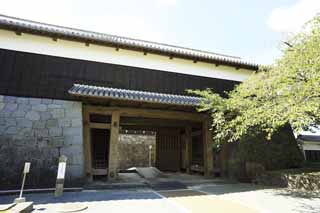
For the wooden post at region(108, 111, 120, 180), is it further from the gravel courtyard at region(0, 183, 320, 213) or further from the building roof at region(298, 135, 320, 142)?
the building roof at region(298, 135, 320, 142)

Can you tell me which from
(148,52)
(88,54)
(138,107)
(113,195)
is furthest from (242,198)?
(88,54)

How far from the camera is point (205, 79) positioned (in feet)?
30.0

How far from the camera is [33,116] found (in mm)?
6746

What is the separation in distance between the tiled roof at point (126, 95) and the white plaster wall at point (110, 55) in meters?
1.19

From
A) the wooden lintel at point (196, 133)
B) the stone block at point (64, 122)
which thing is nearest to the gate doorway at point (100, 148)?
the stone block at point (64, 122)

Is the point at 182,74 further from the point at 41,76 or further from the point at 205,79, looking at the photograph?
the point at 41,76

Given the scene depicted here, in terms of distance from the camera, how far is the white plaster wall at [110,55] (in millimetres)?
7020

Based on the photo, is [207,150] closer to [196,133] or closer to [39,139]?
[196,133]

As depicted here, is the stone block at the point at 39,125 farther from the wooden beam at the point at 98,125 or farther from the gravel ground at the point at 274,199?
the gravel ground at the point at 274,199

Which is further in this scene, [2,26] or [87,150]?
[87,150]

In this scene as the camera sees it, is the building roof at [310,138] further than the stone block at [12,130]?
Yes

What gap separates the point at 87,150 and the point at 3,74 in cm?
348

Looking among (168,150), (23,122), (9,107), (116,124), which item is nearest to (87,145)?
(116,124)

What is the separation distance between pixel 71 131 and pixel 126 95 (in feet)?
6.79
